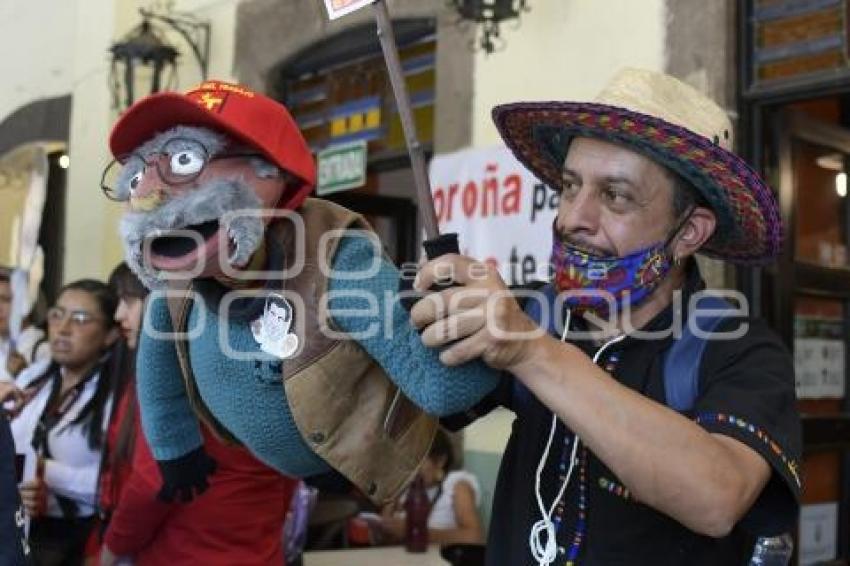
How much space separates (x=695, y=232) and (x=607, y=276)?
22cm

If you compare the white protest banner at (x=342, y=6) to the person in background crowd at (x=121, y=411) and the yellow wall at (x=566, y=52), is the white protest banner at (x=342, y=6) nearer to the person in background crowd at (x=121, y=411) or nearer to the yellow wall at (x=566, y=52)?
the person in background crowd at (x=121, y=411)

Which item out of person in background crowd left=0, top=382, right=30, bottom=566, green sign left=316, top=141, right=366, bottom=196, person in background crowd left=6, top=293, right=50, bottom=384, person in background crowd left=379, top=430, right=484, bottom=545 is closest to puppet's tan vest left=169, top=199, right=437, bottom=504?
person in background crowd left=0, top=382, right=30, bottom=566

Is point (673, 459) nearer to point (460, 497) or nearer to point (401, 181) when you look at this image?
point (460, 497)

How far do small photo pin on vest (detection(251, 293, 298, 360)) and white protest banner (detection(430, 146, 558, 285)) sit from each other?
2813 millimetres

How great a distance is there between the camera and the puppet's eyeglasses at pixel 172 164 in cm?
167

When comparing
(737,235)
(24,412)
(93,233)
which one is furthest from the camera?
(93,233)

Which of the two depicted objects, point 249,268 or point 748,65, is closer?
point 249,268

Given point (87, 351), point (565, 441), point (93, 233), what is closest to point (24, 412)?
point (87, 351)

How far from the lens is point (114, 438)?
3209 millimetres

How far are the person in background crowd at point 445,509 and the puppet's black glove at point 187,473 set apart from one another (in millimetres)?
2551

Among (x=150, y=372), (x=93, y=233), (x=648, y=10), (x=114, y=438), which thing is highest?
(x=648, y=10)

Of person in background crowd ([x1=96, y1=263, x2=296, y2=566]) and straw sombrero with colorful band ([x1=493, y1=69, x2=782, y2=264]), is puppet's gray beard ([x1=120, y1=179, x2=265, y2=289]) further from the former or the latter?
person in background crowd ([x1=96, y1=263, x2=296, y2=566])

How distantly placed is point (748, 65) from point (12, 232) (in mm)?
3508

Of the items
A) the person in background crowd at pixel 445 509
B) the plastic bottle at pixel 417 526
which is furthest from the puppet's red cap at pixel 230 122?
the person in background crowd at pixel 445 509
